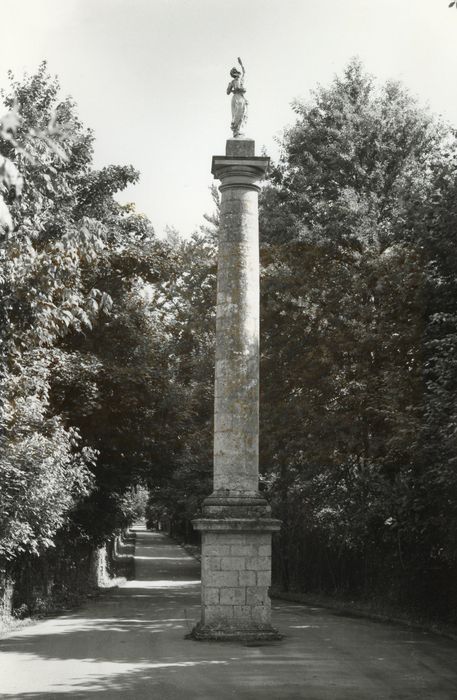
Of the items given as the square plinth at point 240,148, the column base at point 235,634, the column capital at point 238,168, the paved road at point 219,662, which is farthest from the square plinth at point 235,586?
the square plinth at point 240,148

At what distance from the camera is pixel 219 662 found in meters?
12.0

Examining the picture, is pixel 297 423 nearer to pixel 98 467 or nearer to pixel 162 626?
pixel 98 467

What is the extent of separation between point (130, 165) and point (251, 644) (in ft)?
57.7

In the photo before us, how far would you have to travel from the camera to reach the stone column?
14445mm

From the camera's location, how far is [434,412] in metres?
15.3

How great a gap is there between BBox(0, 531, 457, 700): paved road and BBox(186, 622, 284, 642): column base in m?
0.28

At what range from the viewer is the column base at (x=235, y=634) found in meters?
14.1

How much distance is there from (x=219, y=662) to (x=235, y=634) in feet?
7.36

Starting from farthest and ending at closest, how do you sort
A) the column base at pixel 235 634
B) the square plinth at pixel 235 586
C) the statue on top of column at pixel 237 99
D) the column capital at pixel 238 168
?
the statue on top of column at pixel 237 99
the column capital at pixel 238 168
the square plinth at pixel 235 586
the column base at pixel 235 634

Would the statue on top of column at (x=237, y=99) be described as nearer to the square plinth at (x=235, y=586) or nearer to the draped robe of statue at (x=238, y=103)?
the draped robe of statue at (x=238, y=103)

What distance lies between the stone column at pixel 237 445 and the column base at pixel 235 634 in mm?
17

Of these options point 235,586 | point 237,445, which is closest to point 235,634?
point 235,586

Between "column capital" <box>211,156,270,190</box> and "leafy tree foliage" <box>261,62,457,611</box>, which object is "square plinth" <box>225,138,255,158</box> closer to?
"column capital" <box>211,156,270,190</box>

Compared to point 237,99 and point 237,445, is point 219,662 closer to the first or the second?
point 237,445
